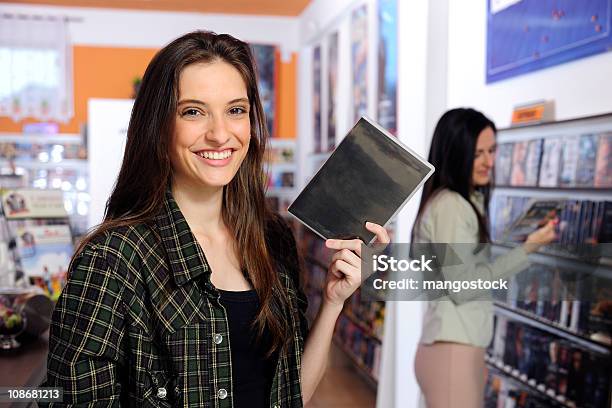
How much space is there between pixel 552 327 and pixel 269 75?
1.84 meters

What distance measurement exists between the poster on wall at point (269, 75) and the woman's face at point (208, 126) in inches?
A: 65.5

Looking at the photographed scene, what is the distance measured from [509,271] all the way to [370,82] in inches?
51.9

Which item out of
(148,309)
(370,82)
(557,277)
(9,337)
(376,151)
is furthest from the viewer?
(370,82)

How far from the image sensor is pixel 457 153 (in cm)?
223

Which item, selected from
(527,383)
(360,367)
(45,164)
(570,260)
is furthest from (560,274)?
(45,164)

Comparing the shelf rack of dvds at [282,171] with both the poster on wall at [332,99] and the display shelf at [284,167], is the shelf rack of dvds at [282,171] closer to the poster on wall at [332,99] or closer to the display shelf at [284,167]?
the display shelf at [284,167]

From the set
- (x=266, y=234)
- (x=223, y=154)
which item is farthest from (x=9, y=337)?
(x=223, y=154)

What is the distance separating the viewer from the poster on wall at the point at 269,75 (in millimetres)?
3131

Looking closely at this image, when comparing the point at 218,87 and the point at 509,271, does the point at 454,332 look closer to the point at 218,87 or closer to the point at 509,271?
the point at 509,271

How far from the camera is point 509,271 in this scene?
221 centimetres

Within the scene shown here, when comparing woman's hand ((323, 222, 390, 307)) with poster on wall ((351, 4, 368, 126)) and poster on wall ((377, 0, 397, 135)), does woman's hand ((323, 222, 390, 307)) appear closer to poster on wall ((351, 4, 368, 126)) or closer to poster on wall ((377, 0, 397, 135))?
poster on wall ((377, 0, 397, 135))

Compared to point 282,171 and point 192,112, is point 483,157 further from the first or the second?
point 282,171

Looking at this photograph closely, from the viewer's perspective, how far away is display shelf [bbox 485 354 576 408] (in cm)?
234

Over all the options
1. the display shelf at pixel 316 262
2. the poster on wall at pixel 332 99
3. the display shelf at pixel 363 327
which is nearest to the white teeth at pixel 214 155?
the poster on wall at pixel 332 99
